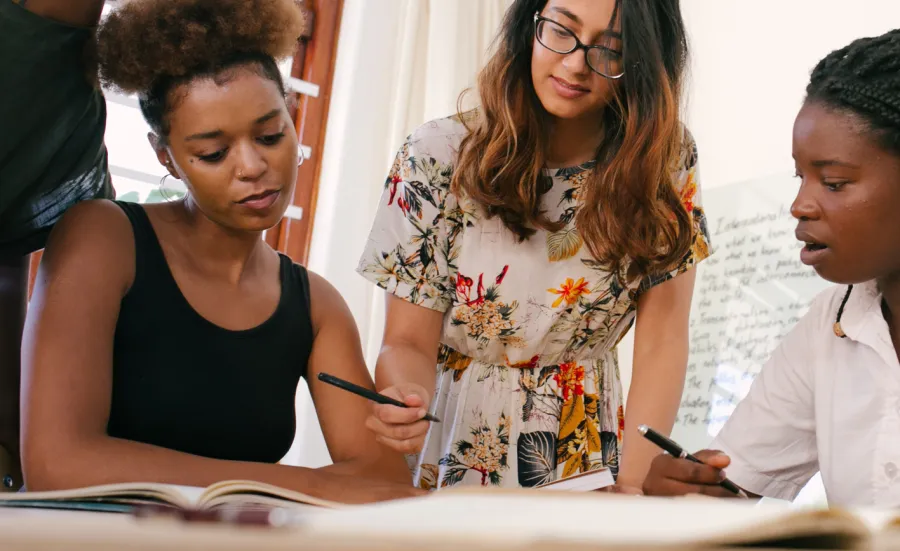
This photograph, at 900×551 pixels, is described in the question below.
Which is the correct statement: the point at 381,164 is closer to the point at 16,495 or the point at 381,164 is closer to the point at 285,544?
the point at 16,495

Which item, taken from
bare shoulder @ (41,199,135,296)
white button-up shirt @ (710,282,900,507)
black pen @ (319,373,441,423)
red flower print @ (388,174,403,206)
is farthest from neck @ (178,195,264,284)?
white button-up shirt @ (710,282,900,507)

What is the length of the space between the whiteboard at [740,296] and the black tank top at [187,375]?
58.3 inches

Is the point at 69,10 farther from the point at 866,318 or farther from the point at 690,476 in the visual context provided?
the point at 866,318

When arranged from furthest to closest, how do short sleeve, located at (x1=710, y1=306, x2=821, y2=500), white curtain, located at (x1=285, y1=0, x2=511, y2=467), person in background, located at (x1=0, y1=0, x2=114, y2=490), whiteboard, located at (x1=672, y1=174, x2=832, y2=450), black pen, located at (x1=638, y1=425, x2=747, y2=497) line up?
white curtain, located at (x1=285, y1=0, x2=511, y2=467) → whiteboard, located at (x1=672, y1=174, x2=832, y2=450) → short sleeve, located at (x1=710, y1=306, x2=821, y2=500) → person in background, located at (x1=0, y1=0, x2=114, y2=490) → black pen, located at (x1=638, y1=425, x2=747, y2=497)

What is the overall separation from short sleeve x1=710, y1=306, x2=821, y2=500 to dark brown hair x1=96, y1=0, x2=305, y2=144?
83 centimetres

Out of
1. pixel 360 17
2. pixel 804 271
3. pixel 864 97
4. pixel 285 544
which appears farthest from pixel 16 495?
pixel 360 17

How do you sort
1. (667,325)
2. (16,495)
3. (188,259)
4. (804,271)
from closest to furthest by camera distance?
(16,495)
(188,259)
(667,325)
(804,271)

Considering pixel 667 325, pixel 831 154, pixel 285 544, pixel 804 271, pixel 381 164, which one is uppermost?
pixel 381 164

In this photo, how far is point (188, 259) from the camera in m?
1.24

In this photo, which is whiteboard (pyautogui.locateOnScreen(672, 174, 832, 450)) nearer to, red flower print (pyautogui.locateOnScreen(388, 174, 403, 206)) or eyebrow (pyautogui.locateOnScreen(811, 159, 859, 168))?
eyebrow (pyautogui.locateOnScreen(811, 159, 859, 168))

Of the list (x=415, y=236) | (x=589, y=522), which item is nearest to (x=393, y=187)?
(x=415, y=236)

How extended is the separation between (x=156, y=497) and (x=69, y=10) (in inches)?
25.5

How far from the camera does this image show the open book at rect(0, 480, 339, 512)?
69 centimetres

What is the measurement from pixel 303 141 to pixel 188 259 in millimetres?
1534
